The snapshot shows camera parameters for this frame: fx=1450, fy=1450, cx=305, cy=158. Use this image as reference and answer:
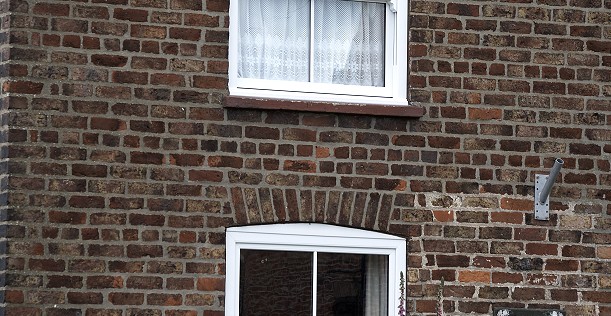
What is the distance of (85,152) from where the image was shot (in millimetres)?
8414

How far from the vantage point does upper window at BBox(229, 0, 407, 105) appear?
893cm

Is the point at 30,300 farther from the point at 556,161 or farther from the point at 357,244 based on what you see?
the point at 556,161

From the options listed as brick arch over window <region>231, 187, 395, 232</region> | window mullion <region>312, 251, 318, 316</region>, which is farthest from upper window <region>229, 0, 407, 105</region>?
window mullion <region>312, 251, 318, 316</region>

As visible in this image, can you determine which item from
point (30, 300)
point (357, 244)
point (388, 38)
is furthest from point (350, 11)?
point (30, 300)

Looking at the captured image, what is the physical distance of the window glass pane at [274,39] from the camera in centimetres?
896

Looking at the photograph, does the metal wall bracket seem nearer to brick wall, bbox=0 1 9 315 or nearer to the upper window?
the upper window

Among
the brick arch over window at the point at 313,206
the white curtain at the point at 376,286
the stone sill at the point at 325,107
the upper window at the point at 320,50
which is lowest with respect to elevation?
the white curtain at the point at 376,286

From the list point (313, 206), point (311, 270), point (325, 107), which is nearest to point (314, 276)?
point (311, 270)

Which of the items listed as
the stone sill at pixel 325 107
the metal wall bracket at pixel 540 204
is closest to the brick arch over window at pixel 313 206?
the stone sill at pixel 325 107

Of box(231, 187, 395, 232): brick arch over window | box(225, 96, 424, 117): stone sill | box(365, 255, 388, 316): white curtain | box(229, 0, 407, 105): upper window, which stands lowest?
box(365, 255, 388, 316): white curtain

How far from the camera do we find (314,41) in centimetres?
909

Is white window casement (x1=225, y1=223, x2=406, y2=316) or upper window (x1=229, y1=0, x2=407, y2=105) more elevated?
upper window (x1=229, y1=0, x2=407, y2=105)

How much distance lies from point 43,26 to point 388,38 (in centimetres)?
218

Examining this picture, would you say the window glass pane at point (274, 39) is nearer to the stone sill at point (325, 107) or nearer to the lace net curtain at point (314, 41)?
the lace net curtain at point (314, 41)
